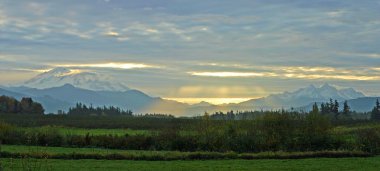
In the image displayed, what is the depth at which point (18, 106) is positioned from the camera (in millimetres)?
169000

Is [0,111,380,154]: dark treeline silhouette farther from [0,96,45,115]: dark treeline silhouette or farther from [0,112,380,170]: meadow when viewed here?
[0,96,45,115]: dark treeline silhouette

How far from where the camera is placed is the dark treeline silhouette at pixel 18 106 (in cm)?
16600

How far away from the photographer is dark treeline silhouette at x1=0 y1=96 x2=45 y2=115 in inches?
6535

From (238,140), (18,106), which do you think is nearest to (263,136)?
(238,140)

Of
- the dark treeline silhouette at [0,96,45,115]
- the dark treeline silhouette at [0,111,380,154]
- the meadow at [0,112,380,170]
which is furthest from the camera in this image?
the dark treeline silhouette at [0,96,45,115]

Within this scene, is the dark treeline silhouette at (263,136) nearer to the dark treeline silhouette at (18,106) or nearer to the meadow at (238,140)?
the meadow at (238,140)

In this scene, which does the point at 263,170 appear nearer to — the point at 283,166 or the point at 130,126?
the point at 283,166

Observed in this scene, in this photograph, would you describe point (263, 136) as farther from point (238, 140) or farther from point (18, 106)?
point (18, 106)

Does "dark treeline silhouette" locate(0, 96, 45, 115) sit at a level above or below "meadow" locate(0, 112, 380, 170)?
above

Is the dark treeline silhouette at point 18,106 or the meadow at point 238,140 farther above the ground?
the dark treeline silhouette at point 18,106

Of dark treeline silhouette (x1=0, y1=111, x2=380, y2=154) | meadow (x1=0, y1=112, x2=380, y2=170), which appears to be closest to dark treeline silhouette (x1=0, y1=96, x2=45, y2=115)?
meadow (x1=0, y1=112, x2=380, y2=170)

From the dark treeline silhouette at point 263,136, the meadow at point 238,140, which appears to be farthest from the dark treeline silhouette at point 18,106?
the dark treeline silhouette at point 263,136

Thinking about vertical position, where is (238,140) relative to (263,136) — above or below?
below

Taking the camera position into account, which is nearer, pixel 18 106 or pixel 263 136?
pixel 263 136
